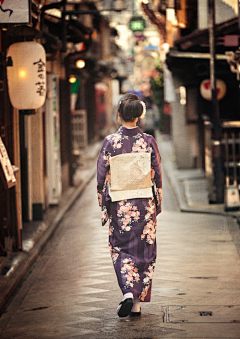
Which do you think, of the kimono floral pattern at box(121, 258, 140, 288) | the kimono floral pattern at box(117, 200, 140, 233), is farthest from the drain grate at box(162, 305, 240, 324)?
the kimono floral pattern at box(117, 200, 140, 233)

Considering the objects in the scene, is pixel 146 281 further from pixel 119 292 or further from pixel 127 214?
pixel 119 292

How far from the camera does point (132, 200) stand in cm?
604

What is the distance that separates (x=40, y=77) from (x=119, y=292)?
454cm

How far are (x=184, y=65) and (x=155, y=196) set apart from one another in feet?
43.9

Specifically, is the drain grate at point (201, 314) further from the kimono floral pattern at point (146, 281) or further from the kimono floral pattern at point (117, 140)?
the kimono floral pattern at point (117, 140)

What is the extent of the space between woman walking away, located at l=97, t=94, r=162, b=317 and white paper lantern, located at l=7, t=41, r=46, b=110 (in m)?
3.98

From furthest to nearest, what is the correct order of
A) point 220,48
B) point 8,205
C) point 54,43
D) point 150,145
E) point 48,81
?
1. point 220,48
2. point 48,81
3. point 54,43
4. point 8,205
5. point 150,145

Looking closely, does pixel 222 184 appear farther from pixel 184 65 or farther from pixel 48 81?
pixel 184 65

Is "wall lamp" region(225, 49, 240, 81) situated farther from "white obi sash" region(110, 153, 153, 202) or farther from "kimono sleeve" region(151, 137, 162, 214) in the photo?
"white obi sash" region(110, 153, 153, 202)

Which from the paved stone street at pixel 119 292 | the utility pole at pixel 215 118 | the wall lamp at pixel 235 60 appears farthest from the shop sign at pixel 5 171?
the utility pole at pixel 215 118

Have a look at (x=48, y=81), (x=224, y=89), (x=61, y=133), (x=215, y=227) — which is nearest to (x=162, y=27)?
(x=224, y=89)

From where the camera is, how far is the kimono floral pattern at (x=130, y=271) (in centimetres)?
596

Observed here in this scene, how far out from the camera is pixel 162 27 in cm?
2283

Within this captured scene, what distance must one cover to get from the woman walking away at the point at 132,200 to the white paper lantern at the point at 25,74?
3983 mm
